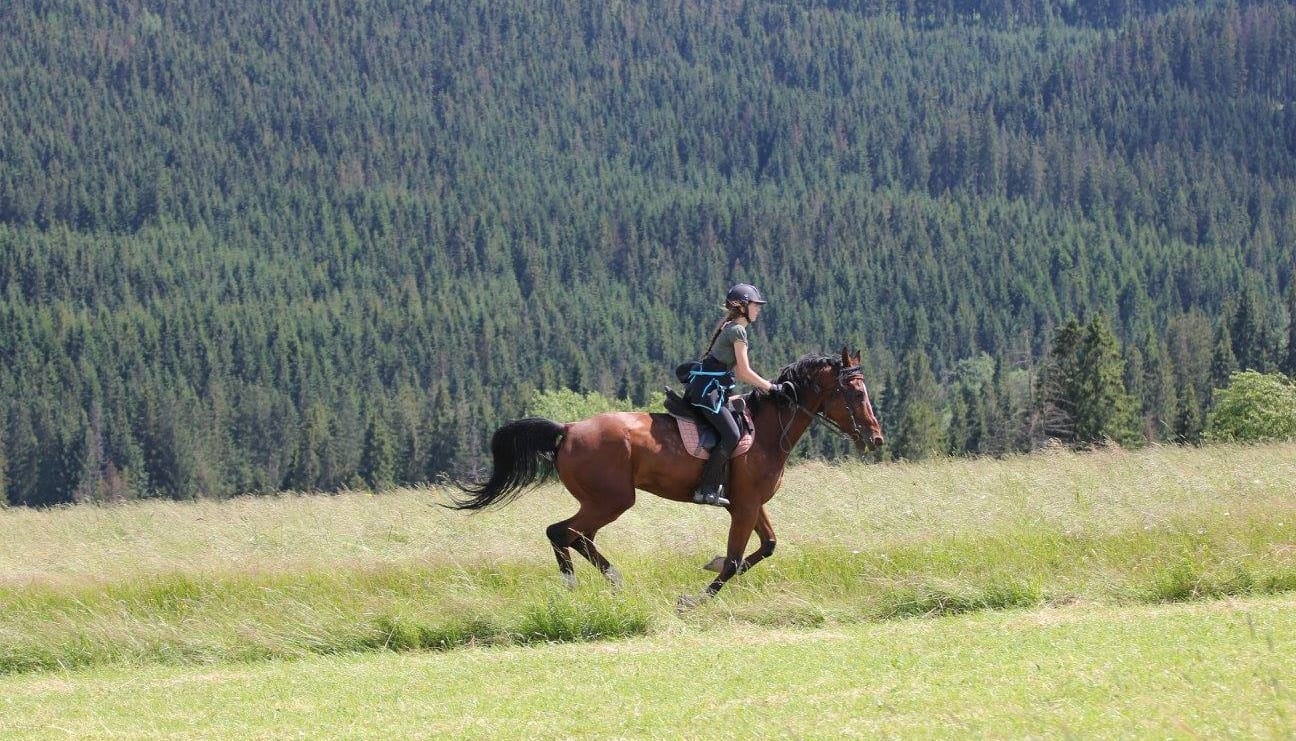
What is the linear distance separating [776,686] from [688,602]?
404 cm

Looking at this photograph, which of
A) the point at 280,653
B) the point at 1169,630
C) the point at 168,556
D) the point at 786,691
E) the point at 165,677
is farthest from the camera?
the point at 168,556

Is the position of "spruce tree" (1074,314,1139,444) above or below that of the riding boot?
below

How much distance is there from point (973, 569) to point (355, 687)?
6.54m

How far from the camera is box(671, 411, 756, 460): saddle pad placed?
54.7 ft

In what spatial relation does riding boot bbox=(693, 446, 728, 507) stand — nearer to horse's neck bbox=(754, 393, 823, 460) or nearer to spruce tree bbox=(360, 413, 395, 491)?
horse's neck bbox=(754, 393, 823, 460)

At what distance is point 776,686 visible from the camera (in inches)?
481

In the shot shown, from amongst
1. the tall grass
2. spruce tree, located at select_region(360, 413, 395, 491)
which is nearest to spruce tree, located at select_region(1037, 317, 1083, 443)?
the tall grass

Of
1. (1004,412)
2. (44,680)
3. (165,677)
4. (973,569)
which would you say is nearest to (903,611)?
(973,569)

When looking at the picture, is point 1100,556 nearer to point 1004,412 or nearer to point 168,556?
point 168,556

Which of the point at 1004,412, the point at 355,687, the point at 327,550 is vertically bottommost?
the point at 1004,412

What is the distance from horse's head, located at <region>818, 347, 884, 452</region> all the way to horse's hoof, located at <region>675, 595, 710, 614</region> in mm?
2312

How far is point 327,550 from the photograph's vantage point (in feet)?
67.6

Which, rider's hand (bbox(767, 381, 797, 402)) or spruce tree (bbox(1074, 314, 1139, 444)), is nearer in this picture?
rider's hand (bbox(767, 381, 797, 402))

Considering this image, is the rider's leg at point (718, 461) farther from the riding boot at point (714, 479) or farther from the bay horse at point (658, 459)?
the bay horse at point (658, 459)
